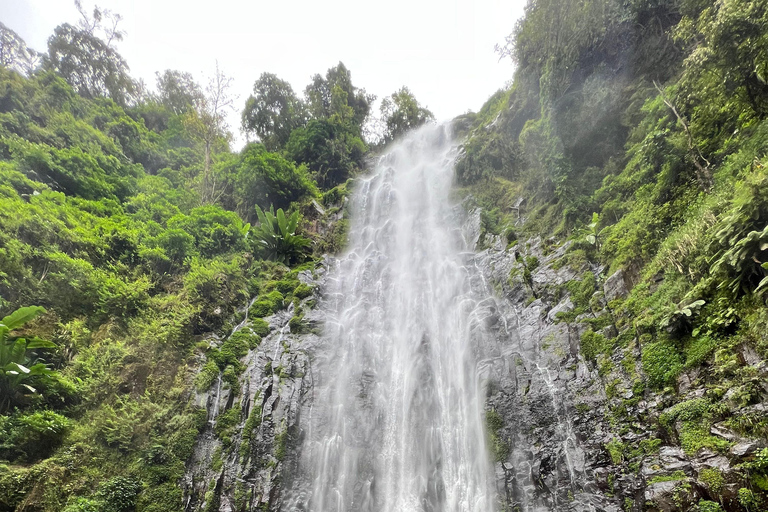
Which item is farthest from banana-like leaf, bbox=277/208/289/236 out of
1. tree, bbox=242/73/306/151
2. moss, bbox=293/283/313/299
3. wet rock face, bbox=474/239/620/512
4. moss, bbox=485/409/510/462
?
tree, bbox=242/73/306/151

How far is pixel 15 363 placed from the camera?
7.11m

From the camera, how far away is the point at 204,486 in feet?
26.7

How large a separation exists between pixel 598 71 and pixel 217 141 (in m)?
22.4

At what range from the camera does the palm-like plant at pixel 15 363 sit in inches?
276

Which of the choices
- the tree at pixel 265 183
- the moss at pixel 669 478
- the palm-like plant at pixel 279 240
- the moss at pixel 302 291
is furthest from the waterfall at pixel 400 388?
the tree at pixel 265 183

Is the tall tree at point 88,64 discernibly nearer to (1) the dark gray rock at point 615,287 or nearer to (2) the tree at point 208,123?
(2) the tree at point 208,123

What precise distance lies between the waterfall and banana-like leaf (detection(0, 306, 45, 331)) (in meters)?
6.89

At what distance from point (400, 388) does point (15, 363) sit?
9.10 meters

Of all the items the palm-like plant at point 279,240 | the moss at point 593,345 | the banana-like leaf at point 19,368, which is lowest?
the banana-like leaf at point 19,368

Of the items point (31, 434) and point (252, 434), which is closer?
point (31, 434)

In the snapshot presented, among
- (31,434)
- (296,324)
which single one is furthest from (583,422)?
(31,434)

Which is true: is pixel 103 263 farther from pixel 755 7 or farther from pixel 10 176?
pixel 755 7

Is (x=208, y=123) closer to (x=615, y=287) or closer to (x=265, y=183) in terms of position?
(x=265, y=183)

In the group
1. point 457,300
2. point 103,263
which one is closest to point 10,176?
point 103,263
